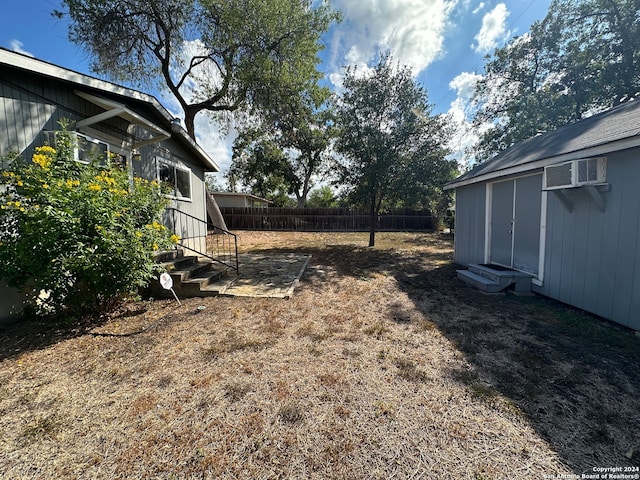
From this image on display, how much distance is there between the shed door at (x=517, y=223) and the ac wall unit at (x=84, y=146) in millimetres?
7339

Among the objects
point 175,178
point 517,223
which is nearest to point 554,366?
point 517,223

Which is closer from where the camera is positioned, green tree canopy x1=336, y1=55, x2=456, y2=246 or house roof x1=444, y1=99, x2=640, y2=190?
house roof x1=444, y1=99, x2=640, y2=190

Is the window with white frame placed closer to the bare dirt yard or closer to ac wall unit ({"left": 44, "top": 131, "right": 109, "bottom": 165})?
ac wall unit ({"left": 44, "top": 131, "right": 109, "bottom": 165})

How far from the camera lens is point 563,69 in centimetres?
1230

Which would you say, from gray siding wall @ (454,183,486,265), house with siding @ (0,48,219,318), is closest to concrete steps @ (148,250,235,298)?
house with siding @ (0,48,219,318)

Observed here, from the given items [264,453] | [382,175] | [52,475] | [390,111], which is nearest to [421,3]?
[390,111]

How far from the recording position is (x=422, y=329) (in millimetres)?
3537

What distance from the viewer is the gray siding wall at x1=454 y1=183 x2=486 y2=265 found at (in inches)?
257

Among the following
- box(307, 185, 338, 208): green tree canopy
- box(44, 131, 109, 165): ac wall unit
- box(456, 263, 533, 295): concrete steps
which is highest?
box(307, 185, 338, 208): green tree canopy

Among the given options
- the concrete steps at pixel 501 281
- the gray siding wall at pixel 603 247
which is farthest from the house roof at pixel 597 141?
the concrete steps at pixel 501 281

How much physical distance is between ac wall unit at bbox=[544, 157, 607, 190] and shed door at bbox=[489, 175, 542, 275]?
0.83m

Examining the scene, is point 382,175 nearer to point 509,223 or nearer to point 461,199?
point 461,199

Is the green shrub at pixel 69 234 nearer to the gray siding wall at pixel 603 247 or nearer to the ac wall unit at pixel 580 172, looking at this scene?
the ac wall unit at pixel 580 172

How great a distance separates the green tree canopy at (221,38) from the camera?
8.58m
